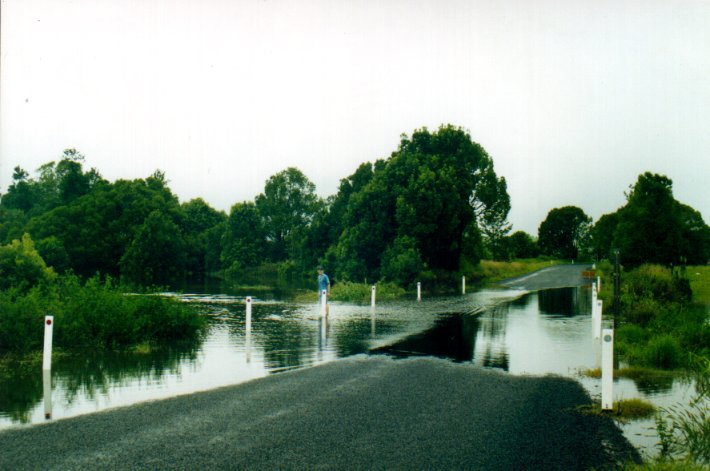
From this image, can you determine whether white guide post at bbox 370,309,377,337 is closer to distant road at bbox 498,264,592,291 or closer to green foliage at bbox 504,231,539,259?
distant road at bbox 498,264,592,291

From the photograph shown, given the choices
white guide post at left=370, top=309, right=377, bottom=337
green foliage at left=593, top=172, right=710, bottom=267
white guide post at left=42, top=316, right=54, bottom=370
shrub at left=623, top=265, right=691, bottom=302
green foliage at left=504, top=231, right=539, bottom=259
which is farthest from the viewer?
green foliage at left=504, top=231, right=539, bottom=259

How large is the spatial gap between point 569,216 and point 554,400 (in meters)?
126

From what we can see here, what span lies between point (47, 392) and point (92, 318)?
4.96 meters

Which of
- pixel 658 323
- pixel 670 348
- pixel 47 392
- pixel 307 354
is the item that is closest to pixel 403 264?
pixel 658 323

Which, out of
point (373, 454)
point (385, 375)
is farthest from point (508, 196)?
point (373, 454)

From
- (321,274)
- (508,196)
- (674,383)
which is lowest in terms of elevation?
(674,383)

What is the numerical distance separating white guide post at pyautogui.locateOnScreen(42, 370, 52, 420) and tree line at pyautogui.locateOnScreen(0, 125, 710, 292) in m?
24.7

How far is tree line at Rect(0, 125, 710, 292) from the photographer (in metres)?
40.6

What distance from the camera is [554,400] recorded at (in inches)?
347

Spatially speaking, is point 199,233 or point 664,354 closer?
point 664,354

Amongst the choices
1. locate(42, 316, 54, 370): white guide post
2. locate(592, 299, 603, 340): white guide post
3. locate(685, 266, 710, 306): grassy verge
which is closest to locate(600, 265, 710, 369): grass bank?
locate(592, 299, 603, 340): white guide post

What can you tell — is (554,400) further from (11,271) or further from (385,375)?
(11,271)

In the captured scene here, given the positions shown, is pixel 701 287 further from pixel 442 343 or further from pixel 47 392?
pixel 47 392

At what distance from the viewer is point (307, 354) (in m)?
13.2
